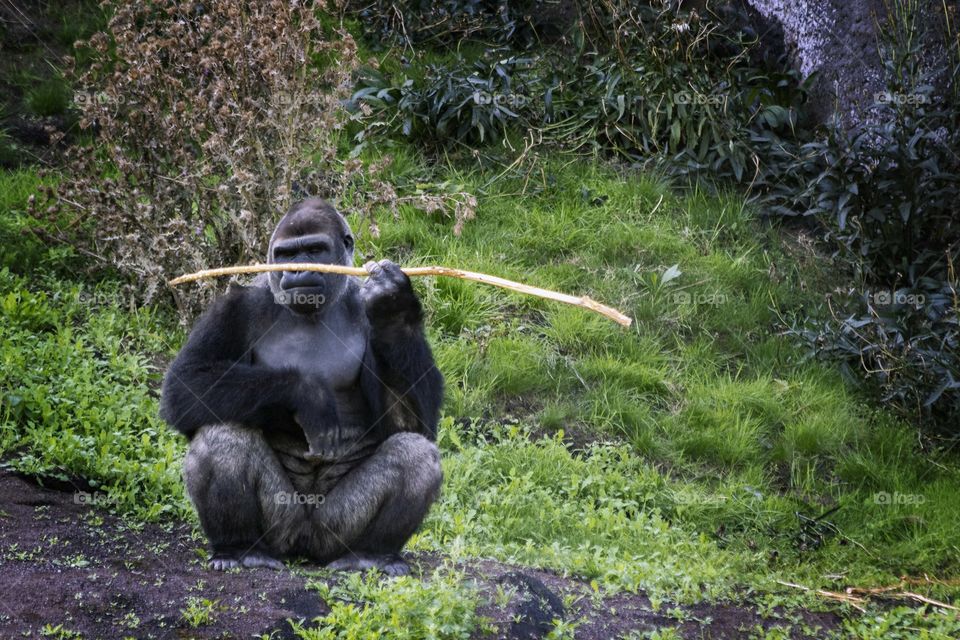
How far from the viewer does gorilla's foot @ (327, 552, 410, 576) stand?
525cm

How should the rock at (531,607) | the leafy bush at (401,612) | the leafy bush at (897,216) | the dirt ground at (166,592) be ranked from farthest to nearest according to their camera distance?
the leafy bush at (897,216), the rock at (531,607), the dirt ground at (166,592), the leafy bush at (401,612)

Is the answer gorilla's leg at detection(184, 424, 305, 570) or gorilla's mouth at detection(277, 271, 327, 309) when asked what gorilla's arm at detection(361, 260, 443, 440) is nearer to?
gorilla's mouth at detection(277, 271, 327, 309)

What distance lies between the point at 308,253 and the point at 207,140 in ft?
8.96

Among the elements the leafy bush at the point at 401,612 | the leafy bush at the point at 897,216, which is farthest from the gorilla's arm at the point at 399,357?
the leafy bush at the point at 897,216

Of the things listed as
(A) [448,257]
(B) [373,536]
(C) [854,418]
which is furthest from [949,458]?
(B) [373,536]

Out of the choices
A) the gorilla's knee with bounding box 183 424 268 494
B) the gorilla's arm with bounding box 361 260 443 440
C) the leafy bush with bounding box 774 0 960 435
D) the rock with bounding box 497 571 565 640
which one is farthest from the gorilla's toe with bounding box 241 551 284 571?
the leafy bush with bounding box 774 0 960 435

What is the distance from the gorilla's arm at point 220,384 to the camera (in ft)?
16.8

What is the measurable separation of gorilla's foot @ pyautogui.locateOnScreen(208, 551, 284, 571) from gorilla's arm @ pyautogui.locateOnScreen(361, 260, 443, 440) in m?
0.80

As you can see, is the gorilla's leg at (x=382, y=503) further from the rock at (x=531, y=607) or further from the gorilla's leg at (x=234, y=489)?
the rock at (x=531, y=607)

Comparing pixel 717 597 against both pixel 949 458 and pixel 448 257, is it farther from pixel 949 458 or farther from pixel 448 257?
pixel 448 257

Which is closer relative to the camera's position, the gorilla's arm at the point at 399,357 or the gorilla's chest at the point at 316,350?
the gorilla's arm at the point at 399,357

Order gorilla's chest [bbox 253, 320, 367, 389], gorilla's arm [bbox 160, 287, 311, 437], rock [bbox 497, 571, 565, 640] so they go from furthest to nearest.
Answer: gorilla's chest [bbox 253, 320, 367, 389], gorilla's arm [bbox 160, 287, 311, 437], rock [bbox 497, 571, 565, 640]

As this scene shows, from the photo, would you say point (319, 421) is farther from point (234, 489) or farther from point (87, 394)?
point (87, 394)

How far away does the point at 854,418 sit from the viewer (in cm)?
821
